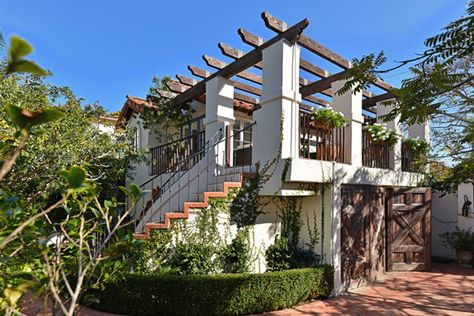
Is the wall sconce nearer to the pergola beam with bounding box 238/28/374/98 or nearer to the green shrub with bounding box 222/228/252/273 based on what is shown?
the pergola beam with bounding box 238/28/374/98

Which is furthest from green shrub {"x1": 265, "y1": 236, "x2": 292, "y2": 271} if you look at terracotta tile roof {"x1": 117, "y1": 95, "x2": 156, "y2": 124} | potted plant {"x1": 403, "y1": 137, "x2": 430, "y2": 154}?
terracotta tile roof {"x1": 117, "y1": 95, "x2": 156, "y2": 124}

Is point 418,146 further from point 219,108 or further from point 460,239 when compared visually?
point 219,108

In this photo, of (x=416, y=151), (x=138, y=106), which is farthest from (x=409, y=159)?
(x=138, y=106)

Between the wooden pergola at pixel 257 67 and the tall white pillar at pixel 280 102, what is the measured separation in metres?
0.27

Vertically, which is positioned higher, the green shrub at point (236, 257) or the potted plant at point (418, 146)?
the potted plant at point (418, 146)

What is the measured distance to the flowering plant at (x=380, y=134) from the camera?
24.9 ft

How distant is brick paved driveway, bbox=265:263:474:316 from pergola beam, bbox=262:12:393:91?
407cm

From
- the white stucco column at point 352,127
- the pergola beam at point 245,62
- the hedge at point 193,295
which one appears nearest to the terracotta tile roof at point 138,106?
the pergola beam at point 245,62

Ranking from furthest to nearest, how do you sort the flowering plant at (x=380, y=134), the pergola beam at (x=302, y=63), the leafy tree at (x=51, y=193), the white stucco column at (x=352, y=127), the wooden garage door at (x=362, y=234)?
the flowering plant at (x=380, y=134) → the white stucco column at (x=352, y=127) → the wooden garage door at (x=362, y=234) → the pergola beam at (x=302, y=63) → the leafy tree at (x=51, y=193)

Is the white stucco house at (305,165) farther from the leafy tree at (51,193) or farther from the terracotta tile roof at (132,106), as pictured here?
the leafy tree at (51,193)

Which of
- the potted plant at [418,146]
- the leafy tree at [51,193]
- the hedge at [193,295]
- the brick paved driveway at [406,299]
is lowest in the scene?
the brick paved driveway at [406,299]

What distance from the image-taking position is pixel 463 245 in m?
8.77

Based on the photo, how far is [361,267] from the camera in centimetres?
693

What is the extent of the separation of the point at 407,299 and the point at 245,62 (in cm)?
605
